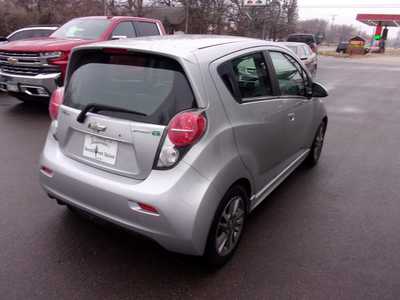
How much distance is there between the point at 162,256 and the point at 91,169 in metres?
0.91

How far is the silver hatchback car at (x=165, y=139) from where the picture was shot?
87.8 inches

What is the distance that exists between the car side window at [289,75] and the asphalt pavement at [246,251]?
1.20 m

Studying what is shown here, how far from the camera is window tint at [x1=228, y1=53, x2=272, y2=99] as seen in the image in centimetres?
275

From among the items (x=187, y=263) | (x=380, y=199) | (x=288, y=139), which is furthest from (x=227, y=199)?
(x=380, y=199)

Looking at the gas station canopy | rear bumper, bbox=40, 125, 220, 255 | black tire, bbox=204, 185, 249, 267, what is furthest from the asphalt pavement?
the gas station canopy

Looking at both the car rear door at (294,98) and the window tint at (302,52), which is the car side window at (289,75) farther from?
the window tint at (302,52)

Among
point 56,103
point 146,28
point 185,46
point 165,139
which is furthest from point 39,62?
point 165,139

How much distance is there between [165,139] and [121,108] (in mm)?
429

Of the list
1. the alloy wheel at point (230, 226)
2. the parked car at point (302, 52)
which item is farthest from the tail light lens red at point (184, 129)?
the parked car at point (302, 52)

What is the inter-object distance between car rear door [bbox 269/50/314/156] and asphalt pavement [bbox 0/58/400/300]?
66 cm

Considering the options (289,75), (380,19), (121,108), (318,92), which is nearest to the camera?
(121,108)

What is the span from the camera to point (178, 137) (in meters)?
2.21

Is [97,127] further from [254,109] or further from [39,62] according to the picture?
[39,62]

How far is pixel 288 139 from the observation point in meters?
3.54
